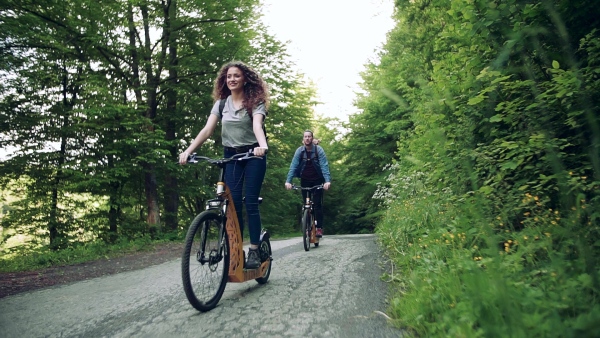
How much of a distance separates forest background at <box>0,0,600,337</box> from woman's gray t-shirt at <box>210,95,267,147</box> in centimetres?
152

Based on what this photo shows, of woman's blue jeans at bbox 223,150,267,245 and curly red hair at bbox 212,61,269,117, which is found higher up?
curly red hair at bbox 212,61,269,117

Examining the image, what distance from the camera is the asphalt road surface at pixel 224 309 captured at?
2529 mm

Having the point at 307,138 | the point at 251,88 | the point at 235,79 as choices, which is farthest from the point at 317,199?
the point at 235,79

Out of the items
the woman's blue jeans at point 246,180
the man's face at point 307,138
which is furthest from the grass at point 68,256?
the woman's blue jeans at point 246,180

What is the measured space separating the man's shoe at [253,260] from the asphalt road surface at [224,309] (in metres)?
0.23

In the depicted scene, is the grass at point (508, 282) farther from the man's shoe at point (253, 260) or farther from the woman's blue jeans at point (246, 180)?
the woman's blue jeans at point (246, 180)

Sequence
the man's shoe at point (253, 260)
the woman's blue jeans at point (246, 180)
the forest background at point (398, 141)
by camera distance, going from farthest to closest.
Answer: the woman's blue jeans at point (246, 180), the man's shoe at point (253, 260), the forest background at point (398, 141)

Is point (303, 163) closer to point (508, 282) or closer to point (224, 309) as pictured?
point (224, 309)

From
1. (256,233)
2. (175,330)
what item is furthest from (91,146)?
(175,330)

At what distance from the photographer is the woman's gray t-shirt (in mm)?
3662

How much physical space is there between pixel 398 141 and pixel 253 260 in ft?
36.0

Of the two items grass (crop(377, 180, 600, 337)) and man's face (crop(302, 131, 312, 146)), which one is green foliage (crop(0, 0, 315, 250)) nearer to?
man's face (crop(302, 131, 312, 146))

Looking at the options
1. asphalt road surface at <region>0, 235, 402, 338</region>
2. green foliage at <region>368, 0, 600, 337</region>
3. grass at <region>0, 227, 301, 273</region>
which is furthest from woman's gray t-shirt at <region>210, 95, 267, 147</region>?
grass at <region>0, 227, 301, 273</region>

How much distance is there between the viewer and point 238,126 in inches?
145
